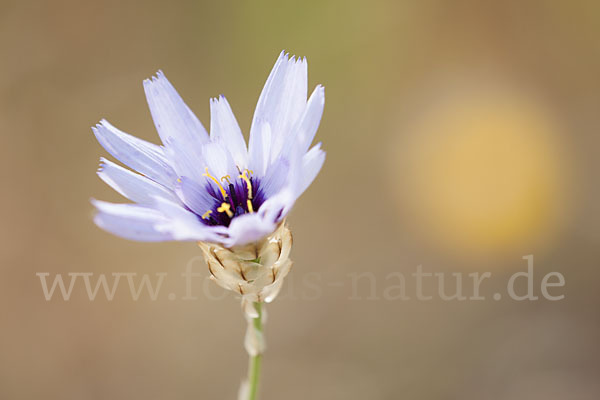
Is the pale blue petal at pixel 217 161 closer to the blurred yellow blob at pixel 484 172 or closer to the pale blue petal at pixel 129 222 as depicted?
the pale blue petal at pixel 129 222

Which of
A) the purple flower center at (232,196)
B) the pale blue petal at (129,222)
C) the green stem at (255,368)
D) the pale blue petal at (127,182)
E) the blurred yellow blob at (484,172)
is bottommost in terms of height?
the green stem at (255,368)

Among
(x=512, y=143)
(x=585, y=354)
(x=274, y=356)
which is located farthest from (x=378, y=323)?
(x=512, y=143)

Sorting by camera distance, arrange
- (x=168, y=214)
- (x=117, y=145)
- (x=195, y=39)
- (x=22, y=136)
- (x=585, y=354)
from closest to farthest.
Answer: (x=168, y=214)
(x=117, y=145)
(x=585, y=354)
(x=22, y=136)
(x=195, y=39)

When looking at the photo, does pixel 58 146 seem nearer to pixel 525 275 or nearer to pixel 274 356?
pixel 274 356

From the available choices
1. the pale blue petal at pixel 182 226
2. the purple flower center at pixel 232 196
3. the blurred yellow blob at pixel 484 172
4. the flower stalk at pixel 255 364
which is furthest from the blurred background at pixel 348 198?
the pale blue petal at pixel 182 226

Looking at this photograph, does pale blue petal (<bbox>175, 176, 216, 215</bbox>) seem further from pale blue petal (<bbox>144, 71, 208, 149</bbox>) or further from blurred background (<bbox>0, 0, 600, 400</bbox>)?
blurred background (<bbox>0, 0, 600, 400</bbox>)

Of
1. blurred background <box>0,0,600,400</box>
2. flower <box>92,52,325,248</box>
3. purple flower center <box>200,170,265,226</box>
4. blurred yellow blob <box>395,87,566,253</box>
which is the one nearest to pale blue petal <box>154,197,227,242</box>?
flower <box>92,52,325,248</box>
